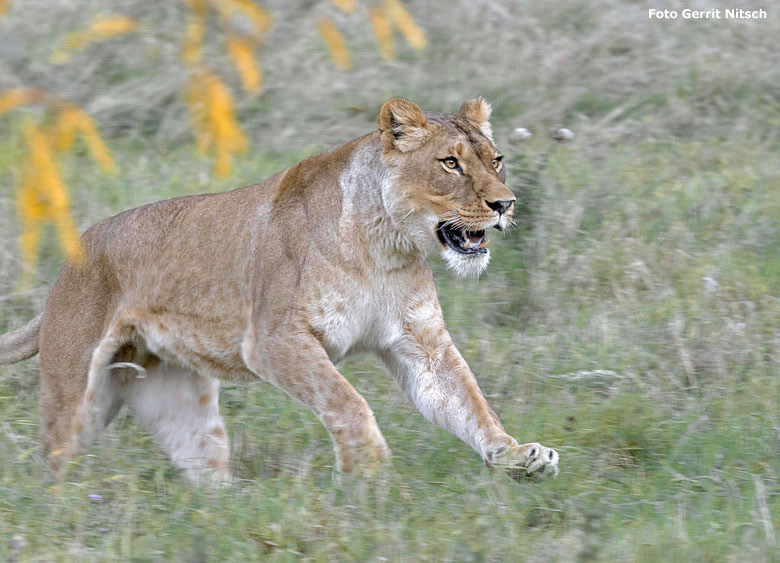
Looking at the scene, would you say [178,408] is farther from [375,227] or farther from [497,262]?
[497,262]

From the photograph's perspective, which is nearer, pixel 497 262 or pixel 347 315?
pixel 347 315

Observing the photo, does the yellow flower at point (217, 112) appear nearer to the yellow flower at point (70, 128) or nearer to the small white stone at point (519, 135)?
the yellow flower at point (70, 128)

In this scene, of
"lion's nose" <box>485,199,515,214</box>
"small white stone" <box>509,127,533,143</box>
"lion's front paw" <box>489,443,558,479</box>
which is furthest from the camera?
"small white stone" <box>509,127,533,143</box>

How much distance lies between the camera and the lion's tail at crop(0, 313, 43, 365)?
5.18 meters

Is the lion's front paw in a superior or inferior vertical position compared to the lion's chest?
inferior

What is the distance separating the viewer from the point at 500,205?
445 cm

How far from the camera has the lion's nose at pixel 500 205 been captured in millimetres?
4430

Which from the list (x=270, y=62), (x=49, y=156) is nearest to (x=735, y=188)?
(x=270, y=62)

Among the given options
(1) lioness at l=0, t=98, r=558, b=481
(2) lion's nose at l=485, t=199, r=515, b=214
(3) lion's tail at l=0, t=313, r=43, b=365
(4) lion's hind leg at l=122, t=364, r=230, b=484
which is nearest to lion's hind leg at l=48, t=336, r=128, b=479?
(1) lioness at l=0, t=98, r=558, b=481

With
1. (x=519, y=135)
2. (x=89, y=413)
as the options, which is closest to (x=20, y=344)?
(x=89, y=413)

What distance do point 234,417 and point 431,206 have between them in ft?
4.85

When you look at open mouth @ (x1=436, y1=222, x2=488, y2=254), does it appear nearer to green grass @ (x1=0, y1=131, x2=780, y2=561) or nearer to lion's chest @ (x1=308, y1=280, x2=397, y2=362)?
lion's chest @ (x1=308, y1=280, x2=397, y2=362)

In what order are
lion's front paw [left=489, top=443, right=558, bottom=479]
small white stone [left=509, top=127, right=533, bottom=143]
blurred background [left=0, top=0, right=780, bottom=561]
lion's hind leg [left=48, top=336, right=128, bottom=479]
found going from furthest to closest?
1. small white stone [left=509, top=127, right=533, bottom=143]
2. lion's hind leg [left=48, top=336, right=128, bottom=479]
3. lion's front paw [left=489, top=443, right=558, bottom=479]
4. blurred background [left=0, top=0, right=780, bottom=561]

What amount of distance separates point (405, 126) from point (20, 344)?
1890mm
